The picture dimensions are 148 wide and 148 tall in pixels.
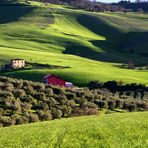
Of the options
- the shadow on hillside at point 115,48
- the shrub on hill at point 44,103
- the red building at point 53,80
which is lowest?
the shadow on hillside at point 115,48

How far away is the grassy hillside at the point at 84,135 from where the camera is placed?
21922 millimetres

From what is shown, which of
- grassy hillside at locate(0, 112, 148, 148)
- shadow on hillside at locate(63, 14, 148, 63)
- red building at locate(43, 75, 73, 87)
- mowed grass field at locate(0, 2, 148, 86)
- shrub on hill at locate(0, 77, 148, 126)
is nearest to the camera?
grassy hillside at locate(0, 112, 148, 148)

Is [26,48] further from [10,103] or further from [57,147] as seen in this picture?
[57,147]

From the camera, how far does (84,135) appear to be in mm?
23344

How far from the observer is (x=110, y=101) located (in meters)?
48.5

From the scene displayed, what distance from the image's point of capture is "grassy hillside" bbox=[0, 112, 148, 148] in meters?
21.9

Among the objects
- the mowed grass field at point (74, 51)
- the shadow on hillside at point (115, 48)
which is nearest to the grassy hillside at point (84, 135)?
the mowed grass field at point (74, 51)

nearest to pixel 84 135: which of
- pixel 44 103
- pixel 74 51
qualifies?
pixel 44 103

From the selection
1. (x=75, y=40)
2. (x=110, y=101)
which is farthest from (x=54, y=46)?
(x=110, y=101)

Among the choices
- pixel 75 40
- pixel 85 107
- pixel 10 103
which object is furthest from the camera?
pixel 75 40

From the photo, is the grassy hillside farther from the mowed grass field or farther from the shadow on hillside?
the shadow on hillside

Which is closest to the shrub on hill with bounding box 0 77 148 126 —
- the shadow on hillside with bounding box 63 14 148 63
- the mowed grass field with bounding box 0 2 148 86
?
the mowed grass field with bounding box 0 2 148 86

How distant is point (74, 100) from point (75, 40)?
130 meters

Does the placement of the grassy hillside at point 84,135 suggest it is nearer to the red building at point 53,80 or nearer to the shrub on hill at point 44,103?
the shrub on hill at point 44,103
